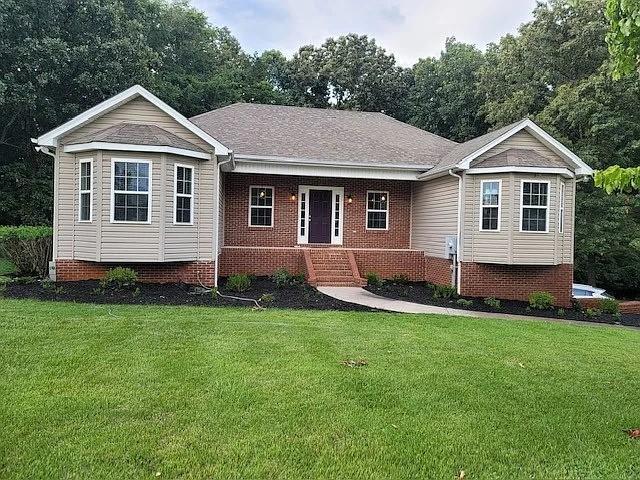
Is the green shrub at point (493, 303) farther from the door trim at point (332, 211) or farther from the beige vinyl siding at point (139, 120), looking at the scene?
the beige vinyl siding at point (139, 120)

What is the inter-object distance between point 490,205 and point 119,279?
365 inches

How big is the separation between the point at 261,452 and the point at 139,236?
8.61 m

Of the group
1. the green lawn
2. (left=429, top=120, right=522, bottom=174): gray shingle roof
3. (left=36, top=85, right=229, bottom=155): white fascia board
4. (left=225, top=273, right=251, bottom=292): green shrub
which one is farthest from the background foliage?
the green lawn

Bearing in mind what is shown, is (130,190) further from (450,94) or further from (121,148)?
(450,94)

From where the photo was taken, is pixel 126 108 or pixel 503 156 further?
pixel 503 156

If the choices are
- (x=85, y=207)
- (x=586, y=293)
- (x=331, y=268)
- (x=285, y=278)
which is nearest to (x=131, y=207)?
(x=85, y=207)

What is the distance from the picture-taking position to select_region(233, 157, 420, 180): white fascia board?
14102 millimetres

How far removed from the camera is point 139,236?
11.1m

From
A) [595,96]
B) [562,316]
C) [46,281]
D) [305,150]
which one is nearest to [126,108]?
[46,281]

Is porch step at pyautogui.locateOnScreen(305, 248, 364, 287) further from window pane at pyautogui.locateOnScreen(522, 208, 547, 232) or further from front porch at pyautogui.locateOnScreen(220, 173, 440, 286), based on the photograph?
window pane at pyautogui.locateOnScreen(522, 208, 547, 232)

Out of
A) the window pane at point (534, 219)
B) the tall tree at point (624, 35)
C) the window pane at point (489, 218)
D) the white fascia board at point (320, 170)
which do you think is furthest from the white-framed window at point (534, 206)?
the tall tree at point (624, 35)

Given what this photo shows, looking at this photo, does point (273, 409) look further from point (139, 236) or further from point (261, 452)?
point (139, 236)

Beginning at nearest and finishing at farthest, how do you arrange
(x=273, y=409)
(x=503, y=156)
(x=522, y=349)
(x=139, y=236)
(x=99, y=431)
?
(x=99, y=431) → (x=273, y=409) → (x=522, y=349) → (x=139, y=236) → (x=503, y=156)

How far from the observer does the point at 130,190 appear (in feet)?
36.4
